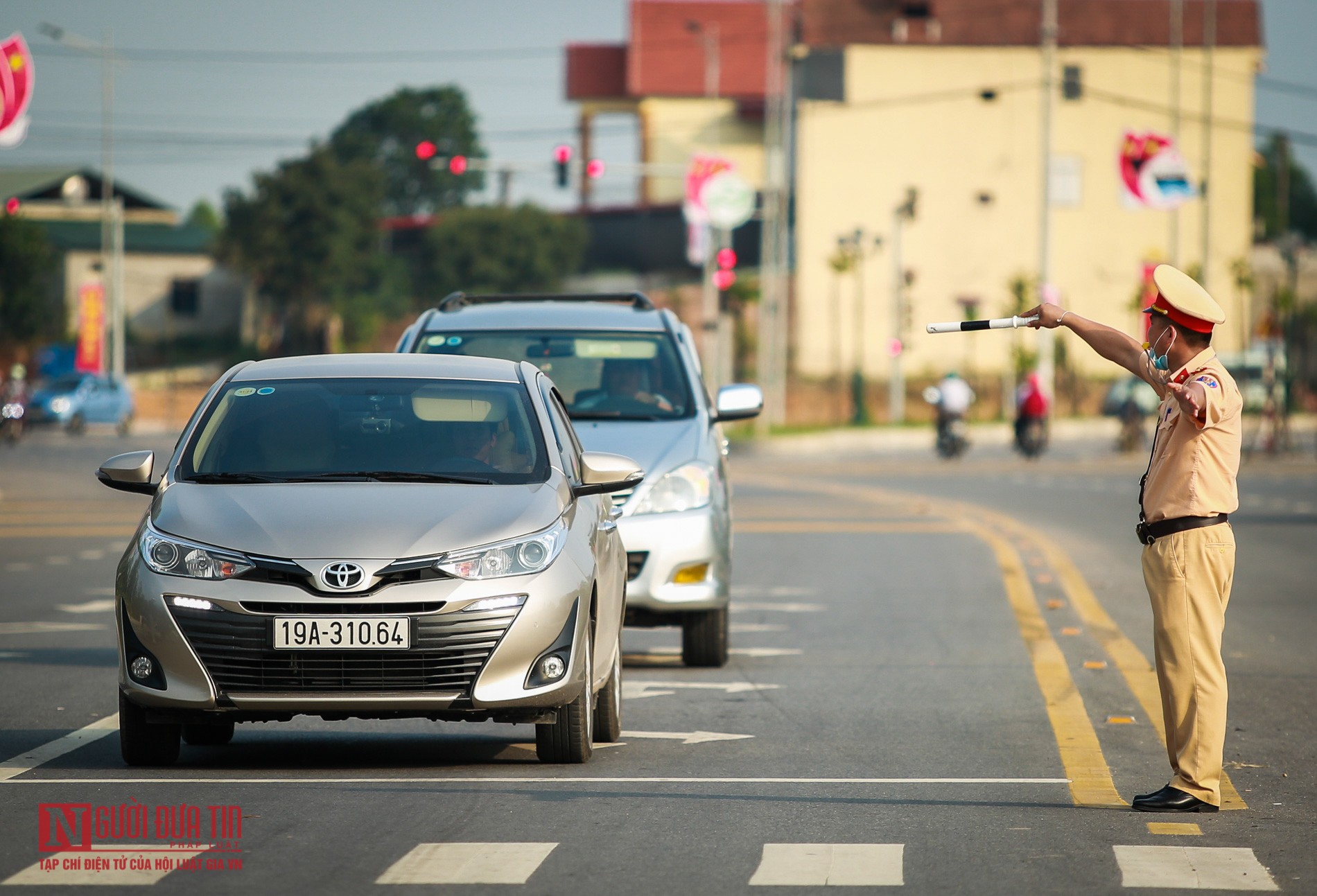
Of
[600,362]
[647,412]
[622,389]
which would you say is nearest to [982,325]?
[647,412]

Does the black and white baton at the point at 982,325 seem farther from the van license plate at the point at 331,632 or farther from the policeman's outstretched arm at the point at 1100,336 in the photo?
the van license plate at the point at 331,632

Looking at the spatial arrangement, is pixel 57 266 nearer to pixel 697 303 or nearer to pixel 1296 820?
pixel 697 303

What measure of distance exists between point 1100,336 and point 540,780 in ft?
8.46

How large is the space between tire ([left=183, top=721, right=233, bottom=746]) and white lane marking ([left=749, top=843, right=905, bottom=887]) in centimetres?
289

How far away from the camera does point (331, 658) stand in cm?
724

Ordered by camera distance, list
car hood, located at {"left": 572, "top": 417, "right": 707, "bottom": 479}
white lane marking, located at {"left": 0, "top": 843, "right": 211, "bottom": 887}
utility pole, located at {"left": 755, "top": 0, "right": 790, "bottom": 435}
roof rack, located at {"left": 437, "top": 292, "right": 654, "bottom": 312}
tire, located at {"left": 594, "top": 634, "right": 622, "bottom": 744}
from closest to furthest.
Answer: white lane marking, located at {"left": 0, "top": 843, "right": 211, "bottom": 887} < tire, located at {"left": 594, "top": 634, "right": 622, "bottom": 744} < car hood, located at {"left": 572, "top": 417, "right": 707, "bottom": 479} < roof rack, located at {"left": 437, "top": 292, "right": 654, "bottom": 312} < utility pole, located at {"left": 755, "top": 0, "right": 790, "bottom": 435}

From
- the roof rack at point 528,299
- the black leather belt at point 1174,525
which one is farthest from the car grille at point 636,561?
the black leather belt at point 1174,525

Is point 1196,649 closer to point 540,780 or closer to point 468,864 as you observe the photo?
point 540,780

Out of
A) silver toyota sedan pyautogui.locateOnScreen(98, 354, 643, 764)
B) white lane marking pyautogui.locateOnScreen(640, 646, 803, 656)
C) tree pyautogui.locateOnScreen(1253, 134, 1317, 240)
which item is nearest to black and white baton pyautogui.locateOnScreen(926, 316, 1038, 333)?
silver toyota sedan pyautogui.locateOnScreen(98, 354, 643, 764)

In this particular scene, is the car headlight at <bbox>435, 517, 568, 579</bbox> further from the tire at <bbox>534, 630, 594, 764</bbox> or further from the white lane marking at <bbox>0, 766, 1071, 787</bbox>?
the white lane marking at <bbox>0, 766, 1071, 787</bbox>

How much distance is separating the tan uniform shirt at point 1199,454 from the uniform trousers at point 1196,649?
3.8 inches

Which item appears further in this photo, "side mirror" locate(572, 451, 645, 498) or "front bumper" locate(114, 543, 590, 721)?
"side mirror" locate(572, 451, 645, 498)

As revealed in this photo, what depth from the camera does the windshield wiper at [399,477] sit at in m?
7.88

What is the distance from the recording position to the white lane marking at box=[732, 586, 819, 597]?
15633 mm
